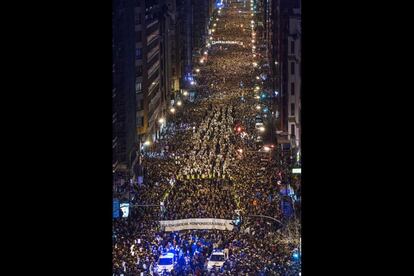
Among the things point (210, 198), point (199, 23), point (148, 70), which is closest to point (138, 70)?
point (148, 70)

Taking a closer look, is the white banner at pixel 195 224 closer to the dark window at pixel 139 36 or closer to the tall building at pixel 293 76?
the tall building at pixel 293 76

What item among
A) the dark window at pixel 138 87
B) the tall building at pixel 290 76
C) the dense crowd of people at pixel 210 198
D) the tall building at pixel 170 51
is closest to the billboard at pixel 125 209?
the dense crowd of people at pixel 210 198

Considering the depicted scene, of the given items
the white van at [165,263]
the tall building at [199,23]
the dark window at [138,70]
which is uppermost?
the white van at [165,263]

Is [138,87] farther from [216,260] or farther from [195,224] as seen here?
[216,260]

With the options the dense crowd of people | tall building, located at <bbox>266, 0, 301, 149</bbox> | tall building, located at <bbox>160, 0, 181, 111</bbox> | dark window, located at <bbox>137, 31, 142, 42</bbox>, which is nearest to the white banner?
the dense crowd of people

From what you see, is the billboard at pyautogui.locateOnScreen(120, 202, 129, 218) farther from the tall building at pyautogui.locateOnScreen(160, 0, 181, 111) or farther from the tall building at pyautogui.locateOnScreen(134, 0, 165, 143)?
the tall building at pyautogui.locateOnScreen(160, 0, 181, 111)
